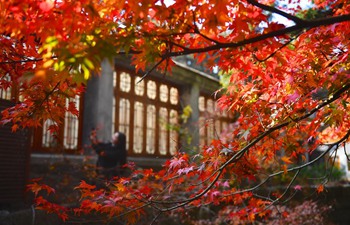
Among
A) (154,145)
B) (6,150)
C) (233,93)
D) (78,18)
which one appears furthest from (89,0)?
(154,145)

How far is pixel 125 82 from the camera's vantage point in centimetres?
1171

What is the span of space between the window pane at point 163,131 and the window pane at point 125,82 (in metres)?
1.53

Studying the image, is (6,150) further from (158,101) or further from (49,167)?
(158,101)

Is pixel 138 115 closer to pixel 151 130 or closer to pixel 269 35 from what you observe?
pixel 151 130

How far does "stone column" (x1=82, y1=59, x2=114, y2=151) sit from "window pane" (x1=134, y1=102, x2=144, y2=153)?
1.53 m

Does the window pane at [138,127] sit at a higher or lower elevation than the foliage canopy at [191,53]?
higher

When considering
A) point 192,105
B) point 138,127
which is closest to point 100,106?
point 138,127

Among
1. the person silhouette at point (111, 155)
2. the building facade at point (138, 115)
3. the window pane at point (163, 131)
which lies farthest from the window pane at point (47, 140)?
the window pane at point (163, 131)

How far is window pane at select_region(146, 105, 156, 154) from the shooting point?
1241 centimetres

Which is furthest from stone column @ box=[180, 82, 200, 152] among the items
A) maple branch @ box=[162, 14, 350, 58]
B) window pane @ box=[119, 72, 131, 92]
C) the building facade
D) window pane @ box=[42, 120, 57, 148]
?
maple branch @ box=[162, 14, 350, 58]

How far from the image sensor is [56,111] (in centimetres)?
368

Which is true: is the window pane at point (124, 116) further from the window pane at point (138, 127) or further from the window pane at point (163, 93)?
the window pane at point (163, 93)

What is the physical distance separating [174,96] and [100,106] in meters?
3.78

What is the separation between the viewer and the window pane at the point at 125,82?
1158 cm
